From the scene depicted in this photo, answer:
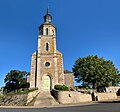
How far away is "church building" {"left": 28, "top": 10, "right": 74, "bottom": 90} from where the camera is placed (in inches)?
1291

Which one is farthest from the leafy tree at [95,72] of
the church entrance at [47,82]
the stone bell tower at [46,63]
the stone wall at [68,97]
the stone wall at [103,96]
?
the stone wall at [68,97]

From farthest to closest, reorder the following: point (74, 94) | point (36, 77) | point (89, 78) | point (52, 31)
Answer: point (52, 31) → point (89, 78) → point (36, 77) → point (74, 94)

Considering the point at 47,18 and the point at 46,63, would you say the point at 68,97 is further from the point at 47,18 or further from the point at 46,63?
the point at 47,18

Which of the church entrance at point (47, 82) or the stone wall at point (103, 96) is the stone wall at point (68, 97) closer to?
the stone wall at point (103, 96)

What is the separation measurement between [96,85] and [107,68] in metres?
4.46

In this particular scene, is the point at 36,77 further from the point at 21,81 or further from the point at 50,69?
the point at 21,81

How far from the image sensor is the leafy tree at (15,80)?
4231 centimetres

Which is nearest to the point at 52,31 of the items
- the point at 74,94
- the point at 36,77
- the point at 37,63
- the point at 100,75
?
the point at 37,63

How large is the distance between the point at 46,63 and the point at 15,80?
45.4 ft

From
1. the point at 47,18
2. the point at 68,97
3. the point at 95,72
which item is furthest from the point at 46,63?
the point at 47,18

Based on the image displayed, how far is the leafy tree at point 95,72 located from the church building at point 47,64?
8.24 feet

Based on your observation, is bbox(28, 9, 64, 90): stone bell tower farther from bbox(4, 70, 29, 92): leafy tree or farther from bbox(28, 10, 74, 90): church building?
bbox(4, 70, 29, 92): leafy tree

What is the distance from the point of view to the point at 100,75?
3444 cm

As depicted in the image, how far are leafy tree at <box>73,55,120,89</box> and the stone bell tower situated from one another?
17.3ft
